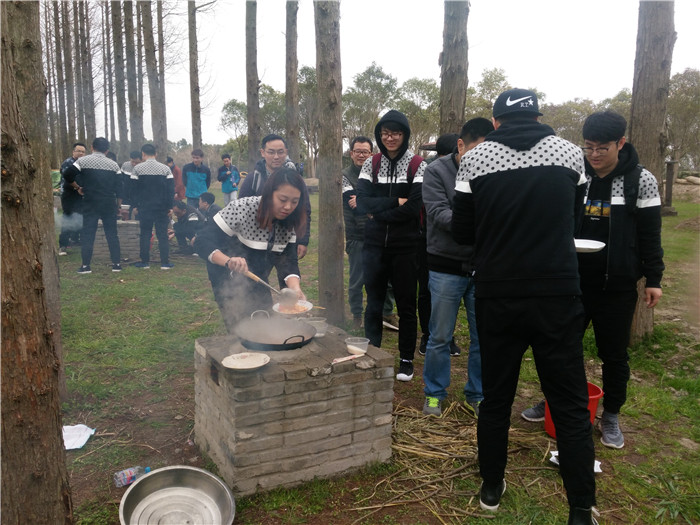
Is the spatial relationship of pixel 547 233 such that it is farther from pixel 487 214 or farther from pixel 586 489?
pixel 586 489

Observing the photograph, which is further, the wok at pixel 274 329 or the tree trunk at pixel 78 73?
the tree trunk at pixel 78 73

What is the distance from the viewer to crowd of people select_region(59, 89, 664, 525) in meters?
2.35

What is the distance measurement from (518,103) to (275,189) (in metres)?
1.88

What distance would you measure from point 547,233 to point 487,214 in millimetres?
302

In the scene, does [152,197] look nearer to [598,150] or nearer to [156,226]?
[156,226]

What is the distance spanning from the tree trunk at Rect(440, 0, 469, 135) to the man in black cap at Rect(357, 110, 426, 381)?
1.54m

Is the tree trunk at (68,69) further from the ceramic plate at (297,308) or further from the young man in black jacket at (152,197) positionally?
the ceramic plate at (297,308)

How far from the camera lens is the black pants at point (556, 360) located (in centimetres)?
235

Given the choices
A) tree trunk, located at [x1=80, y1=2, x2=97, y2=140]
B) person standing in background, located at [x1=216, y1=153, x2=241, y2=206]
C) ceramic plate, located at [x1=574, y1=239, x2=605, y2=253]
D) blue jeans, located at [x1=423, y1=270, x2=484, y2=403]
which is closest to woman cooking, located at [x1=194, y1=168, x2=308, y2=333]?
blue jeans, located at [x1=423, y1=270, x2=484, y2=403]

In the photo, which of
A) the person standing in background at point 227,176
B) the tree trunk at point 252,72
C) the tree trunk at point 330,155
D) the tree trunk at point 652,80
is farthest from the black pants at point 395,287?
the person standing in background at point 227,176

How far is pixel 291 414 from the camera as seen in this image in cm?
280

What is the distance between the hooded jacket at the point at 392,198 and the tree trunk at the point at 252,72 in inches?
313

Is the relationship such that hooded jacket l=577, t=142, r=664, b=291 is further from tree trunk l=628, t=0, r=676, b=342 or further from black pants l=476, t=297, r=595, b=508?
tree trunk l=628, t=0, r=676, b=342

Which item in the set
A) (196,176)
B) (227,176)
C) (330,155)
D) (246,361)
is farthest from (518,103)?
(227,176)
